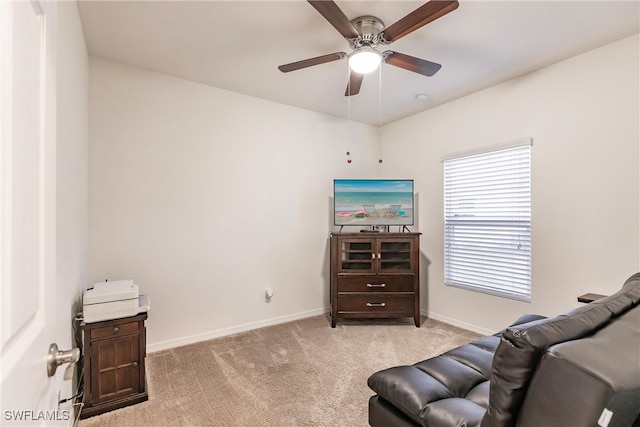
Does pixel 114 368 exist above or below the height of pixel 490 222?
below

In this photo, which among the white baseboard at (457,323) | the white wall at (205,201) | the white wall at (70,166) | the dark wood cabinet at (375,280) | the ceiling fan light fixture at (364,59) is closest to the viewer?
the white wall at (70,166)

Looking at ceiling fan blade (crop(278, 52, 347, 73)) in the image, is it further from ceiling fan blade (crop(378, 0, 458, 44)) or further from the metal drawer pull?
the metal drawer pull

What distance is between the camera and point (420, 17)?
1734 mm

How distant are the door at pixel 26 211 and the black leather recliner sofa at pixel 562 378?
1198mm

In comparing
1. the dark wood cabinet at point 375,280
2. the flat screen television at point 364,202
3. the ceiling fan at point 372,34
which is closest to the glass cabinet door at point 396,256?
the dark wood cabinet at point 375,280

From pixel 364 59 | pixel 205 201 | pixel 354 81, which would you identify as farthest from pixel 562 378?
pixel 205 201

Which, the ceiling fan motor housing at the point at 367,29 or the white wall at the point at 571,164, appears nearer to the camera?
the ceiling fan motor housing at the point at 367,29

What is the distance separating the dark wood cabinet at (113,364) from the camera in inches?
77.3

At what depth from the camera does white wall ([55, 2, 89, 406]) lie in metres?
1.46

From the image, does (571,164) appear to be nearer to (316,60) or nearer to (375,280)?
(375,280)

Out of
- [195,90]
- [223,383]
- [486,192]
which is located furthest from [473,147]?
[223,383]

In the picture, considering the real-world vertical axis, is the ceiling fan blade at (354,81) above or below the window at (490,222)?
above

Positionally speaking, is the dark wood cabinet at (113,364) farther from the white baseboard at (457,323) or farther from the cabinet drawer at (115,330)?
the white baseboard at (457,323)

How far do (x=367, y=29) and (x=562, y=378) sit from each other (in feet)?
7.04
